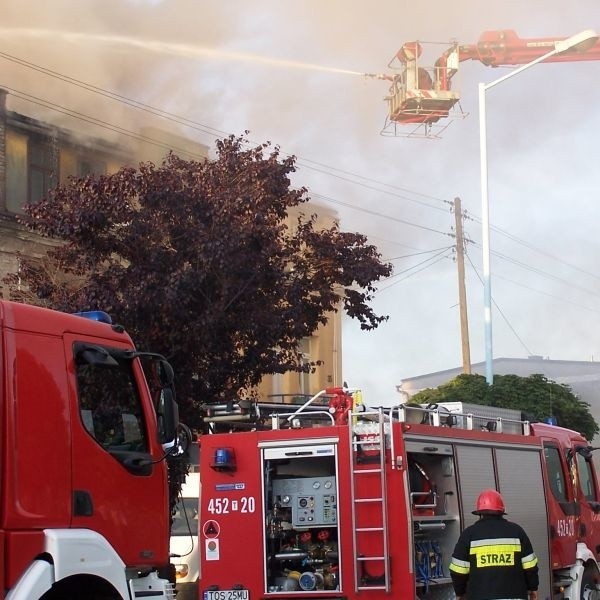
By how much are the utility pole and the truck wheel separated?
515 inches

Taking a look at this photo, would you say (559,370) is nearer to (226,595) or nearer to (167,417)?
(226,595)

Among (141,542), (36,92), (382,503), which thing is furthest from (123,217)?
(36,92)

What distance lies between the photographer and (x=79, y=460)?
16.2 feet

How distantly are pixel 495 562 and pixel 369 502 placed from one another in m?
1.42

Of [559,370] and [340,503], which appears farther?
[559,370]

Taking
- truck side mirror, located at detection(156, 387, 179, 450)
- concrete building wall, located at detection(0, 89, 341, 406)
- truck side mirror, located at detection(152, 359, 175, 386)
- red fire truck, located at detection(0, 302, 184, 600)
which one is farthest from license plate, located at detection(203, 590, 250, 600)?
concrete building wall, located at detection(0, 89, 341, 406)

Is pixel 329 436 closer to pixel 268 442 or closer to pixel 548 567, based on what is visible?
pixel 268 442

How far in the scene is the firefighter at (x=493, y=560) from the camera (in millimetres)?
6160

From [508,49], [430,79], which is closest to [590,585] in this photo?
[430,79]

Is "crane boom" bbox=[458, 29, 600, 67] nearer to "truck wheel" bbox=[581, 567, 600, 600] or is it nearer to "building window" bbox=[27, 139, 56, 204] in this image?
"building window" bbox=[27, 139, 56, 204]

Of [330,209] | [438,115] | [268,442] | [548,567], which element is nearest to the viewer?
[268,442]

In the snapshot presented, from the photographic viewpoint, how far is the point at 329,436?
25.2ft

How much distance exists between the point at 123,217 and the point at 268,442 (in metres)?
3.04

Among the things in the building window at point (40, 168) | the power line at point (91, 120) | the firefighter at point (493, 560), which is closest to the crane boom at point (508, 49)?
the power line at point (91, 120)
